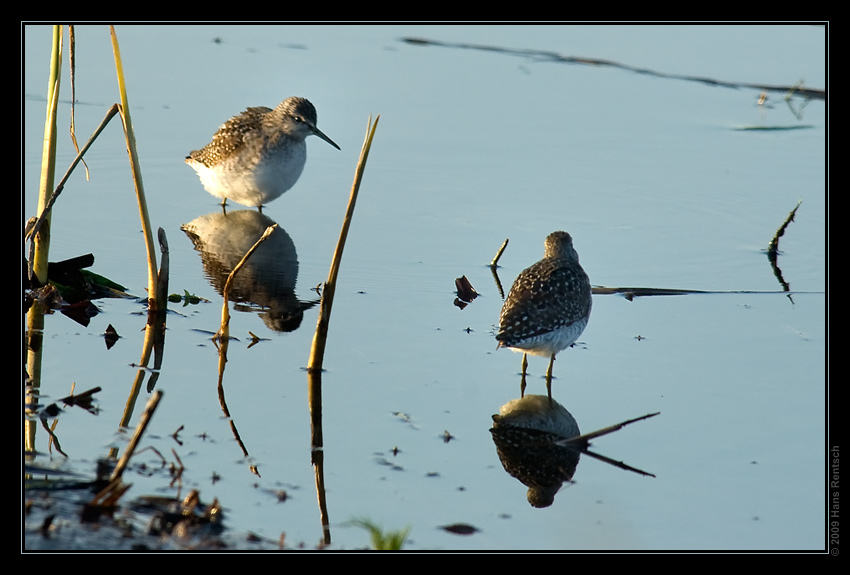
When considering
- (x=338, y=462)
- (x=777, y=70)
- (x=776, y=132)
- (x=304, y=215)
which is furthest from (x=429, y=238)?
(x=777, y=70)

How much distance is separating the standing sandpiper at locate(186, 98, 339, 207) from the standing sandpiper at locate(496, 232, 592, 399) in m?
3.66

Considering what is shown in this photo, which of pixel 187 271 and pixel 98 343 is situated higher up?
pixel 187 271

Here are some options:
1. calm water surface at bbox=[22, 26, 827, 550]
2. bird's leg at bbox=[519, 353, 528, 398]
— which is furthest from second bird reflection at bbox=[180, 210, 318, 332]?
bird's leg at bbox=[519, 353, 528, 398]

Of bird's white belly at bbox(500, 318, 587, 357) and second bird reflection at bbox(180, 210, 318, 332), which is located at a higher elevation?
second bird reflection at bbox(180, 210, 318, 332)

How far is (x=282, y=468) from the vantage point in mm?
5504

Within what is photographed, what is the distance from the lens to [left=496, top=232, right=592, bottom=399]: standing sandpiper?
679 cm

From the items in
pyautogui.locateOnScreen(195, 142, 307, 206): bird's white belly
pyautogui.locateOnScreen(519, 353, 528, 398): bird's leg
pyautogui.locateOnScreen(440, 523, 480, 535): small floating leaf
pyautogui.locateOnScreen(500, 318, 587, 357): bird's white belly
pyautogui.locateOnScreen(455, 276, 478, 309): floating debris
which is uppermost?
pyautogui.locateOnScreen(195, 142, 307, 206): bird's white belly

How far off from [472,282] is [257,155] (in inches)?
113

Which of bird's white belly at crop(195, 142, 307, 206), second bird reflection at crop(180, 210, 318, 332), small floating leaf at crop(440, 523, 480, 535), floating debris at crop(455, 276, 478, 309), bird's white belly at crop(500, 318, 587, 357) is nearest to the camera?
small floating leaf at crop(440, 523, 480, 535)

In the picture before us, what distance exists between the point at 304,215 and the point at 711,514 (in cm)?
603

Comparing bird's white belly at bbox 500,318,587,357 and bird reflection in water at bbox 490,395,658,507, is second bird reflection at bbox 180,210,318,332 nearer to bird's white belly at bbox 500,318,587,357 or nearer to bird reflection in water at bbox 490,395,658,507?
bird's white belly at bbox 500,318,587,357

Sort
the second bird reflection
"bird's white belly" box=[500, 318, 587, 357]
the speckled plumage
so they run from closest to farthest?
the speckled plumage < "bird's white belly" box=[500, 318, 587, 357] < the second bird reflection

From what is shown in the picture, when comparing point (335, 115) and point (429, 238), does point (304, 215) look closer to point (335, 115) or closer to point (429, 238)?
point (429, 238)

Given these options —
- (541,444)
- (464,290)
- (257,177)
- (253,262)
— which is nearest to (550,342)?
(541,444)
